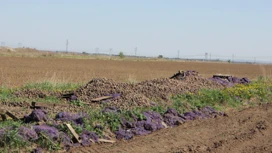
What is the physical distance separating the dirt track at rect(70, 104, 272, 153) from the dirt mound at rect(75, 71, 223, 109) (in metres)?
2.22

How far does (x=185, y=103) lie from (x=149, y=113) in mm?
2796

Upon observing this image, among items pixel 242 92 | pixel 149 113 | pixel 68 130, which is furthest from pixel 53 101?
pixel 242 92

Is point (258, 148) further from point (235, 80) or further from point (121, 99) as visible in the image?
point (235, 80)

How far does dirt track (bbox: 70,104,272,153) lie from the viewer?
10617 millimetres

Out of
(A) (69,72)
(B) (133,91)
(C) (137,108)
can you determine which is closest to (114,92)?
(B) (133,91)

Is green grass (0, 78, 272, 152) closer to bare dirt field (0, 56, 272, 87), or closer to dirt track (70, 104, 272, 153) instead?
dirt track (70, 104, 272, 153)

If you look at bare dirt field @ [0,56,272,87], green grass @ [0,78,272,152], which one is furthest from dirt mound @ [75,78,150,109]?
bare dirt field @ [0,56,272,87]

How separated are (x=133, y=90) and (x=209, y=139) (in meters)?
6.10

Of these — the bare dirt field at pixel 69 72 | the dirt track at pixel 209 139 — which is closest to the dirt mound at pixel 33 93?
the bare dirt field at pixel 69 72

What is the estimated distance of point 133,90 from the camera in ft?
58.3

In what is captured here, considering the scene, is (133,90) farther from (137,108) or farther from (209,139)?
(209,139)

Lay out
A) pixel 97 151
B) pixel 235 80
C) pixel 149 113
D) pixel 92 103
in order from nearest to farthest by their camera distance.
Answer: pixel 97 151 → pixel 149 113 → pixel 92 103 → pixel 235 80

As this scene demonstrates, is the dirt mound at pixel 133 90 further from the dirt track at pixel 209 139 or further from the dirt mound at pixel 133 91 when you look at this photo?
the dirt track at pixel 209 139

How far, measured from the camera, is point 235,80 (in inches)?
1023
